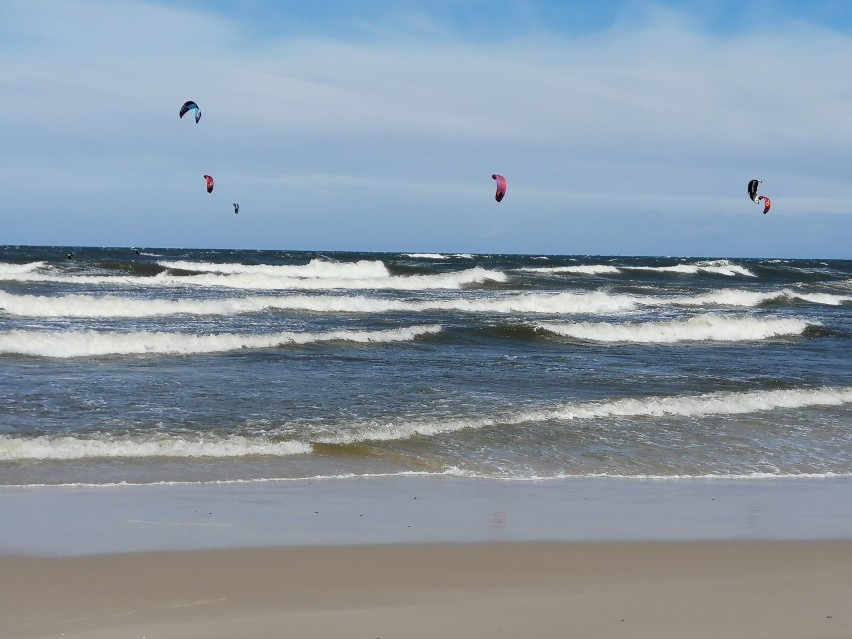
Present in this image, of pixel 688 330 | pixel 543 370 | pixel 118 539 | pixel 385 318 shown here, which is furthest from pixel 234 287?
pixel 118 539

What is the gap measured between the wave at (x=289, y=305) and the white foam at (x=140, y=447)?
12.3 m

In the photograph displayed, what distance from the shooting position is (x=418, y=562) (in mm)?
5066

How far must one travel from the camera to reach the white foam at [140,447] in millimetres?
7539

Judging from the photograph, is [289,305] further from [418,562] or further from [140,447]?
[418,562]

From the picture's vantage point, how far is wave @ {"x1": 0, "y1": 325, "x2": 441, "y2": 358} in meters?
13.7

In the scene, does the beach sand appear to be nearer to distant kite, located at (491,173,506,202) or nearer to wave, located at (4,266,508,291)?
distant kite, located at (491,173,506,202)

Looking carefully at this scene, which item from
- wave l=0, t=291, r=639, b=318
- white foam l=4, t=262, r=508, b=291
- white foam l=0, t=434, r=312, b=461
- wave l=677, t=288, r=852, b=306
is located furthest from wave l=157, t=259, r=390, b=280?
white foam l=0, t=434, r=312, b=461

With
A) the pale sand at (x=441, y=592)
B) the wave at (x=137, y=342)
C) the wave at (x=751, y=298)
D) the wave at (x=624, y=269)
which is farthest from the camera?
the wave at (x=624, y=269)

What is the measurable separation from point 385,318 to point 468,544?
15.7 m

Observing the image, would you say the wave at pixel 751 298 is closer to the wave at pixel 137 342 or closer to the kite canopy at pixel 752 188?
the kite canopy at pixel 752 188

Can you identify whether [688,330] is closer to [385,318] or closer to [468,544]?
[385,318]

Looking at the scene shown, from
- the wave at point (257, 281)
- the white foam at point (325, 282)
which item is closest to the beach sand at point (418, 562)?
the wave at point (257, 281)

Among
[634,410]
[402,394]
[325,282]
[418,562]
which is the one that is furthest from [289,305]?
[418,562]

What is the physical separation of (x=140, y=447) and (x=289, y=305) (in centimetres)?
1612
